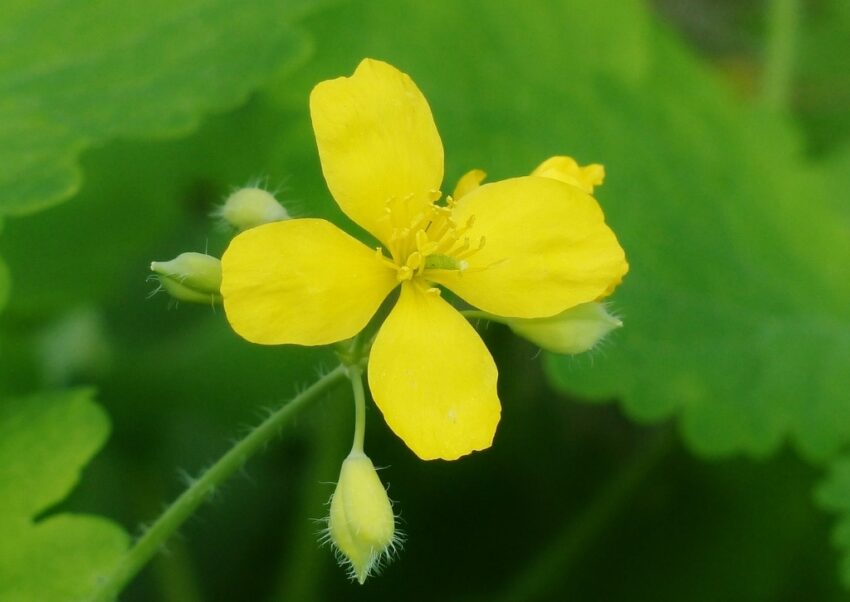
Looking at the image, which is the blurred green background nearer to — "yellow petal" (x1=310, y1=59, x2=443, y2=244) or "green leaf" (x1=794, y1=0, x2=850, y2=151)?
"green leaf" (x1=794, y1=0, x2=850, y2=151)

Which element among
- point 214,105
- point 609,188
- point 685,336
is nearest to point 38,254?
point 214,105

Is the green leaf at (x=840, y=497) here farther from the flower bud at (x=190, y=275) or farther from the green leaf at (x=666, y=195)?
the flower bud at (x=190, y=275)

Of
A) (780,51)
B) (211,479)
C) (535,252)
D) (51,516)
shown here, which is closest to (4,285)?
(51,516)

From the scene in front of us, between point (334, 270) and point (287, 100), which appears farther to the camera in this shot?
point (287, 100)

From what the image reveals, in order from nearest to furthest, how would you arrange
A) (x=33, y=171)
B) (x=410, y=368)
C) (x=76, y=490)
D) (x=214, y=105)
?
Result: (x=410, y=368)
(x=33, y=171)
(x=214, y=105)
(x=76, y=490)

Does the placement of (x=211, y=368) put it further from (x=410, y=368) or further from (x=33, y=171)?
(x=410, y=368)

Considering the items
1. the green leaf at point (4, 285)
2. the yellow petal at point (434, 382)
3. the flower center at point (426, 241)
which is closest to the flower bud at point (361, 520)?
the yellow petal at point (434, 382)

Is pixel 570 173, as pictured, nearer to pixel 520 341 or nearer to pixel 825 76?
pixel 520 341

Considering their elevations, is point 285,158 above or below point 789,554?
above

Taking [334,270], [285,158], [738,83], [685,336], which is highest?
[334,270]
